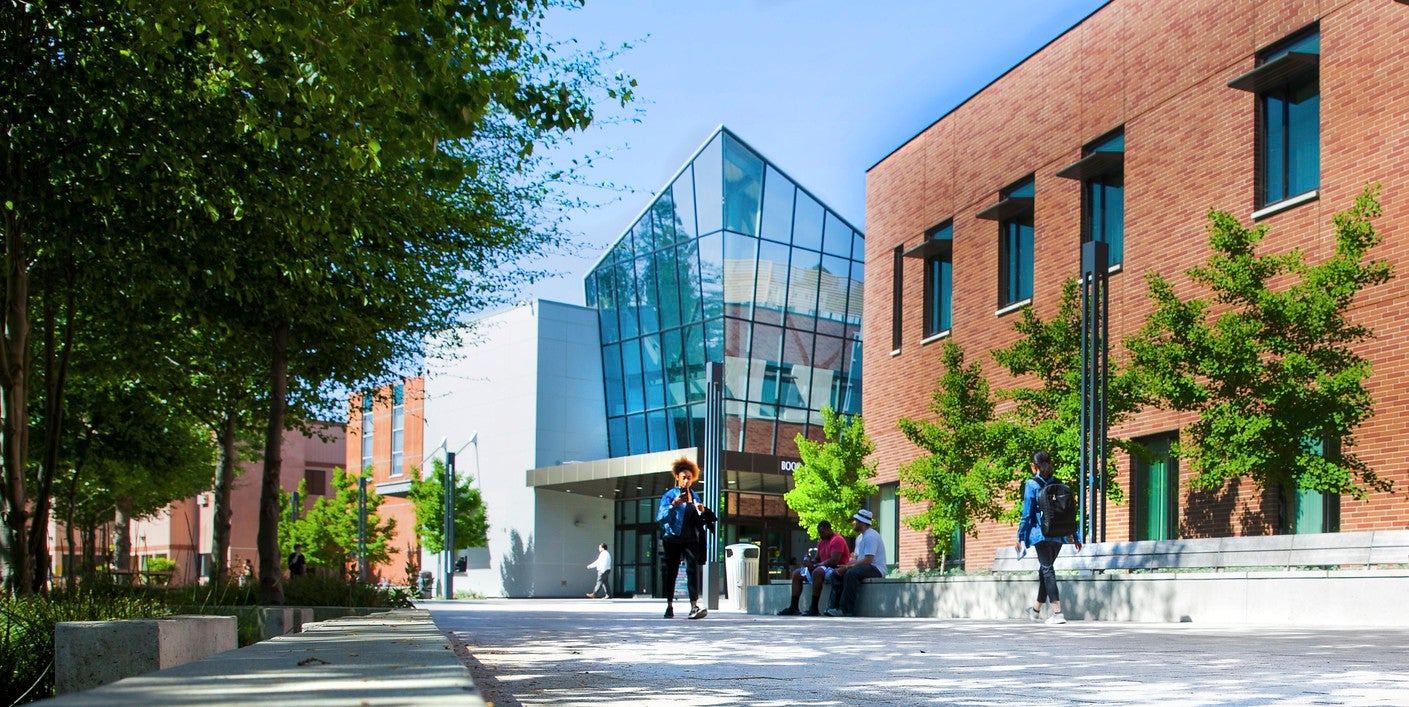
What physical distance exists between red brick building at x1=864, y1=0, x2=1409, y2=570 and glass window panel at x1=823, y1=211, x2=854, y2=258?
14846 mm

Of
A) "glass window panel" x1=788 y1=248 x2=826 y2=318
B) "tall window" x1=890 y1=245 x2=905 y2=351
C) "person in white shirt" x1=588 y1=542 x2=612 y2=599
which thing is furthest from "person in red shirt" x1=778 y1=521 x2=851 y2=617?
"glass window panel" x1=788 y1=248 x2=826 y2=318

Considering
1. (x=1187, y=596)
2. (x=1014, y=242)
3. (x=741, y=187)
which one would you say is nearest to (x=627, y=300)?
(x=741, y=187)

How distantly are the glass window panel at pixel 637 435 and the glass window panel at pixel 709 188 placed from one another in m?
7.93

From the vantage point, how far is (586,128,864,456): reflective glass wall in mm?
44344

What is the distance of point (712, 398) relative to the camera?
26.9 m

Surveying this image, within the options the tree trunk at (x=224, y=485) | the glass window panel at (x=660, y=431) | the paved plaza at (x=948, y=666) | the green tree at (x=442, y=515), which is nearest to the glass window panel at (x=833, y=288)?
the glass window panel at (x=660, y=431)

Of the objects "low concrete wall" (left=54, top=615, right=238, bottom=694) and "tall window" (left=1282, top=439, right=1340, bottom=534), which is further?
"tall window" (left=1282, top=439, right=1340, bottom=534)

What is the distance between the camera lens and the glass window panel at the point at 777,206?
4488cm

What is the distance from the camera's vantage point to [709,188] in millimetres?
44375

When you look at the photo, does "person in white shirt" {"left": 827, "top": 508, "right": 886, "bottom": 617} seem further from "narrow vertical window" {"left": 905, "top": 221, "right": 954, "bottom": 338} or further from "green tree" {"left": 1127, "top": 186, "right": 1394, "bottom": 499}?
"narrow vertical window" {"left": 905, "top": 221, "right": 954, "bottom": 338}

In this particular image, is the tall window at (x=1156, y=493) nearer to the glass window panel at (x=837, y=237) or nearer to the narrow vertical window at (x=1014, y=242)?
the narrow vertical window at (x=1014, y=242)

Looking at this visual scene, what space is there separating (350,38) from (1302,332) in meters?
12.4

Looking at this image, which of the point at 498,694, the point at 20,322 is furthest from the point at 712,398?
the point at 498,694

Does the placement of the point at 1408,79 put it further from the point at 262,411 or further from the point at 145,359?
the point at 262,411
